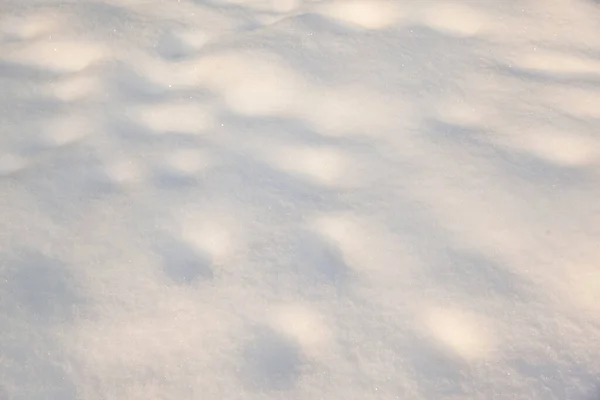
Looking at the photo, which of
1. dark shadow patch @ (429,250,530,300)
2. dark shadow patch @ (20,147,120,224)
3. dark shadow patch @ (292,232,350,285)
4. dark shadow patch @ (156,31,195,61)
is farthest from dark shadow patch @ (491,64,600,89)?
dark shadow patch @ (20,147,120,224)

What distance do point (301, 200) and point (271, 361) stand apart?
325 millimetres

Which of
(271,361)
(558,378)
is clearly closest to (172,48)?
(271,361)

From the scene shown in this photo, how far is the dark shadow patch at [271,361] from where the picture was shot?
84 centimetres

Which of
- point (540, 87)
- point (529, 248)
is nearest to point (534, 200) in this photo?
point (529, 248)

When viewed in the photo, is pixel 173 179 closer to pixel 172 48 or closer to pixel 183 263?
pixel 183 263

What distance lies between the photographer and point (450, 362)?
33.5 inches

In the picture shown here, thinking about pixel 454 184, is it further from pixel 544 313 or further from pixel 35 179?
pixel 35 179

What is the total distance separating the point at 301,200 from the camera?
3.51 ft

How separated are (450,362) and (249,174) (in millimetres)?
517

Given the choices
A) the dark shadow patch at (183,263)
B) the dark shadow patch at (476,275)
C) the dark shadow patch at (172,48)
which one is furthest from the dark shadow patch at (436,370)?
the dark shadow patch at (172,48)

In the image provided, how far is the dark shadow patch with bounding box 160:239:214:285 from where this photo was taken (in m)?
0.96

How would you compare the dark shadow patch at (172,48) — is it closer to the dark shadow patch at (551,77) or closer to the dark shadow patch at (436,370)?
the dark shadow patch at (551,77)

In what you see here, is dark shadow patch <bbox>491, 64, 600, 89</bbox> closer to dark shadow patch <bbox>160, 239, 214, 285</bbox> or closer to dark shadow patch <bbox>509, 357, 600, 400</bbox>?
dark shadow patch <bbox>509, 357, 600, 400</bbox>

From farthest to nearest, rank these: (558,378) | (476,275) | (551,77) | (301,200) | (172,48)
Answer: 1. (172,48)
2. (551,77)
3. (301,200)
4. (476,275)
5. (558,378)
